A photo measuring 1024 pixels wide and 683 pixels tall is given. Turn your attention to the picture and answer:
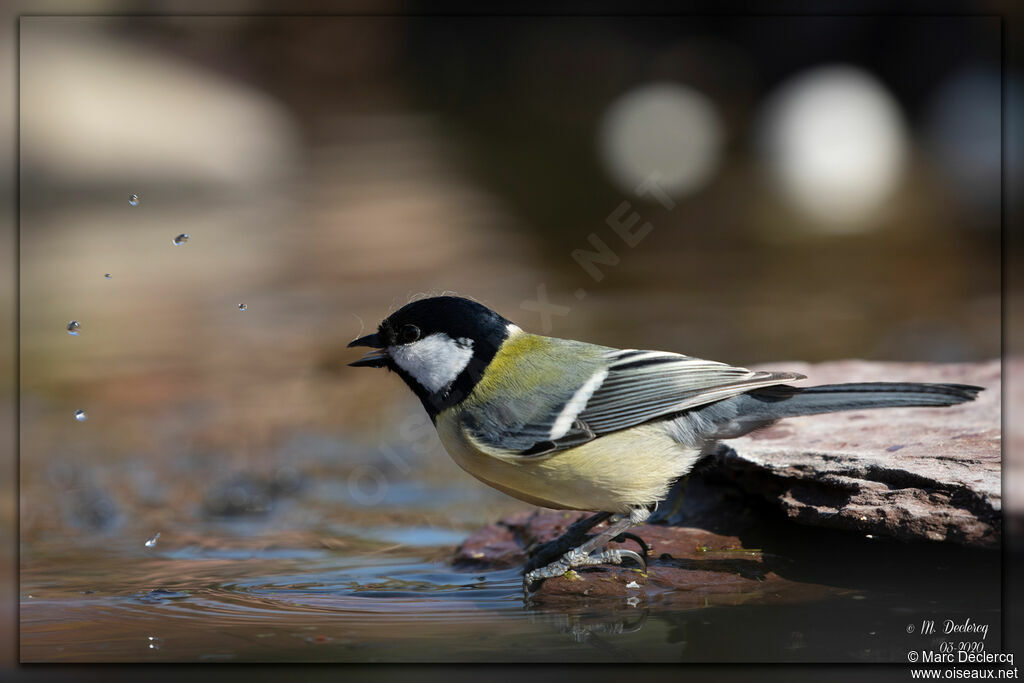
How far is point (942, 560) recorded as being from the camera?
7.64ft

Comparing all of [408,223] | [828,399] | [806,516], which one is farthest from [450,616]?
[408,223]


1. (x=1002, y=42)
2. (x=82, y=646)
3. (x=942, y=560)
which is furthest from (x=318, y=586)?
(x=1002, y=42)

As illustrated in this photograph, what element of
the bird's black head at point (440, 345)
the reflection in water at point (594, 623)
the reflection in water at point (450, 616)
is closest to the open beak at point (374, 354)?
the bird's black head at point (440, 345)

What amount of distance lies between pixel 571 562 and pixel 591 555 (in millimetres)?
99

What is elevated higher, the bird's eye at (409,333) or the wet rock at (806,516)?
the bird's eye at (409,333)

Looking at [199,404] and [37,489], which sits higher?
[199,404]

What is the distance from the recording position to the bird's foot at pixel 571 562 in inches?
93.0

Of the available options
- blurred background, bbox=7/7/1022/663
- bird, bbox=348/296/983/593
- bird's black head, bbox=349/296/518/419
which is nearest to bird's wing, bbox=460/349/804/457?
bird, bbox=348/296/983/593

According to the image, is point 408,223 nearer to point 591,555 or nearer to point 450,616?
point 591,555

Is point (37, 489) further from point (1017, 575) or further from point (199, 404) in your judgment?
point (1017, 575)

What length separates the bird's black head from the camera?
2.47 metres

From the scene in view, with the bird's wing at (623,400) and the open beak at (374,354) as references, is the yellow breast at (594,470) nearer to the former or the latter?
the bird's wing at (623,400)

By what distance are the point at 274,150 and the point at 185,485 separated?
5630 mm

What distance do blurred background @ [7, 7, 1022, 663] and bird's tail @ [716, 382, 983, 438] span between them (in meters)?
1.10
